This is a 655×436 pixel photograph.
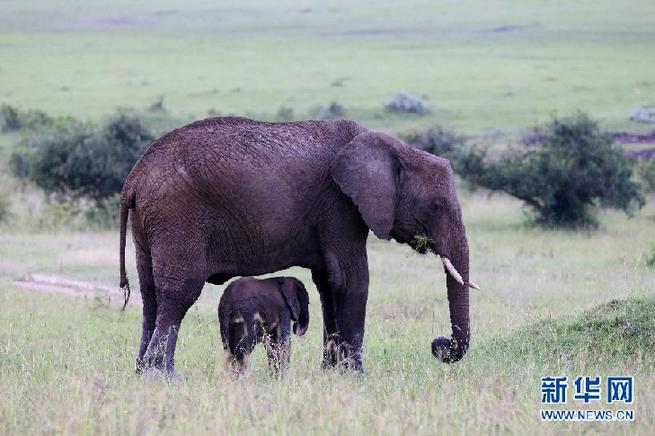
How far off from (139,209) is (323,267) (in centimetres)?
141

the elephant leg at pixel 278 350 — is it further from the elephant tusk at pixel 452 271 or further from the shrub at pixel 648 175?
the shrub at pixel 648 175

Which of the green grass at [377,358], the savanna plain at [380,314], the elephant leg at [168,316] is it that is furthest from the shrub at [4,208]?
the elephant leg at [168,316]

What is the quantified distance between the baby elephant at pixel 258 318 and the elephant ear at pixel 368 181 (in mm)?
732

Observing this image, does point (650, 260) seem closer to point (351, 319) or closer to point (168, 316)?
→ point (351, 319)

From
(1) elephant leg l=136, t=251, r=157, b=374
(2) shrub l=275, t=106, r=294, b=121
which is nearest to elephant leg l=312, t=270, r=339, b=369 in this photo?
(1) elephant leg l=136, t=251, r=157, b=374

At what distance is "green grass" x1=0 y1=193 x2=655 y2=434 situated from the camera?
291 inches

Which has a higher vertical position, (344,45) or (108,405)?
(108,405)

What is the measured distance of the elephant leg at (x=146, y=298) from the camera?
9.77 m

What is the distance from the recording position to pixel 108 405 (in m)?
7.42

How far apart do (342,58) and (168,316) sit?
201 ft

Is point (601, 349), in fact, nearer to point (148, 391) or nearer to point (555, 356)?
point (555, 356)

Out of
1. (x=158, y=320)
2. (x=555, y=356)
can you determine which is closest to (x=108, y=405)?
(x=158, y=320)

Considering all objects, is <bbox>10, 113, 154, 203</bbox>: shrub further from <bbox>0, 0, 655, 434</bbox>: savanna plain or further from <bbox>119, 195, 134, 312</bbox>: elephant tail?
<bbox>119, 195, 134, 312</bbox>: elephant tail

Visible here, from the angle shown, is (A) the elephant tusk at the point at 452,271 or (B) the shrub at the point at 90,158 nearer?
(A) the elephant tusk at the point at 452,271
